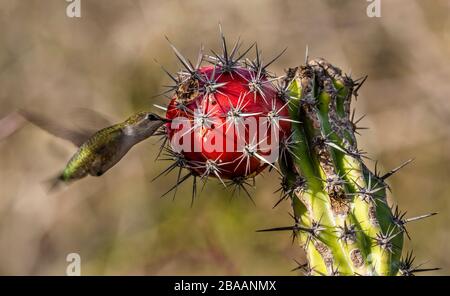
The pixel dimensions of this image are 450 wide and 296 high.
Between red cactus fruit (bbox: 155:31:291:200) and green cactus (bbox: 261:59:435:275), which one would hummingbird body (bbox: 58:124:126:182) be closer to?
red cactus fruit (bbox: 155:31:291:200)

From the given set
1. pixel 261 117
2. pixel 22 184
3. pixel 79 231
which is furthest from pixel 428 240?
pixel 261 117

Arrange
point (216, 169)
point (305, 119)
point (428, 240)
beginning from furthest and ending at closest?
point (428, 240)
point (305, 119)
point (216, 169)

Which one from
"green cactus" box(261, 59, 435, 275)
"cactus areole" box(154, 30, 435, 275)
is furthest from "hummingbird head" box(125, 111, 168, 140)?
"green cactus" box(261, 59, 435, 275)

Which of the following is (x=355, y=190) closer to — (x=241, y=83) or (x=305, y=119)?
(x=305, y=119)

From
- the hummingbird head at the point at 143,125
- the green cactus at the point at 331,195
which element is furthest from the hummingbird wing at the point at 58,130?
the green cactus at the point at 331,195

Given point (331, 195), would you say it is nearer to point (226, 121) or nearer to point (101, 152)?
point (226, 121)
